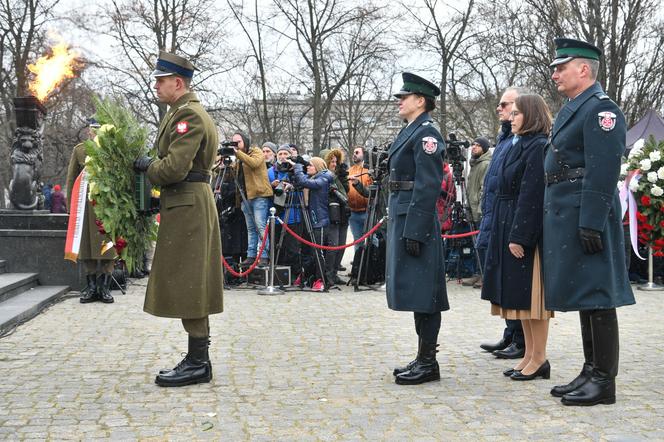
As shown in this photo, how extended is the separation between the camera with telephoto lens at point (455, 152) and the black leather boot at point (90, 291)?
15.6ft

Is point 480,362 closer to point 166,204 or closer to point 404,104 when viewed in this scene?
point 404,104

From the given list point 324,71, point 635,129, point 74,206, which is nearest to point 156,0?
point 324,71

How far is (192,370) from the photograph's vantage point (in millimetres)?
5496

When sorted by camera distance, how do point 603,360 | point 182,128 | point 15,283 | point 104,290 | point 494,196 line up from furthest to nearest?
point 104,290 → point 15,283 → point 494,196 → point 182,128 → point 603,360

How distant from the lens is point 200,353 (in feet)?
18.3

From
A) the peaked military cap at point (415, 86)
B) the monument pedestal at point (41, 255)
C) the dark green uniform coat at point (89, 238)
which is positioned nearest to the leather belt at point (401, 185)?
the peaked military cap at point (415, 86)

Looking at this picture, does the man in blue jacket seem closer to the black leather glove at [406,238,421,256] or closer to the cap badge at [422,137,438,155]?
the cap badge at [422,137,438,155]

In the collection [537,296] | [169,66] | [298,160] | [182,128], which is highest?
[169,66]

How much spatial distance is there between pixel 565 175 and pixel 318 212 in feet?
22.0

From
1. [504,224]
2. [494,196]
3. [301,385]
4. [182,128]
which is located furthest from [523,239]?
[182,128]

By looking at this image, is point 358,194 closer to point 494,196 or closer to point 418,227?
point 494,196

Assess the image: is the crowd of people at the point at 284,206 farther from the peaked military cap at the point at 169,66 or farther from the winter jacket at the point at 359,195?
the peaked military cap at the point at 169,66

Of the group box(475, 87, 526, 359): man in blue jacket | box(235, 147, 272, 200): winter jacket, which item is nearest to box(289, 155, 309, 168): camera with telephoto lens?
box(235, 147, 272, 200): winter jacket

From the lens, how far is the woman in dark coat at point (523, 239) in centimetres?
543
